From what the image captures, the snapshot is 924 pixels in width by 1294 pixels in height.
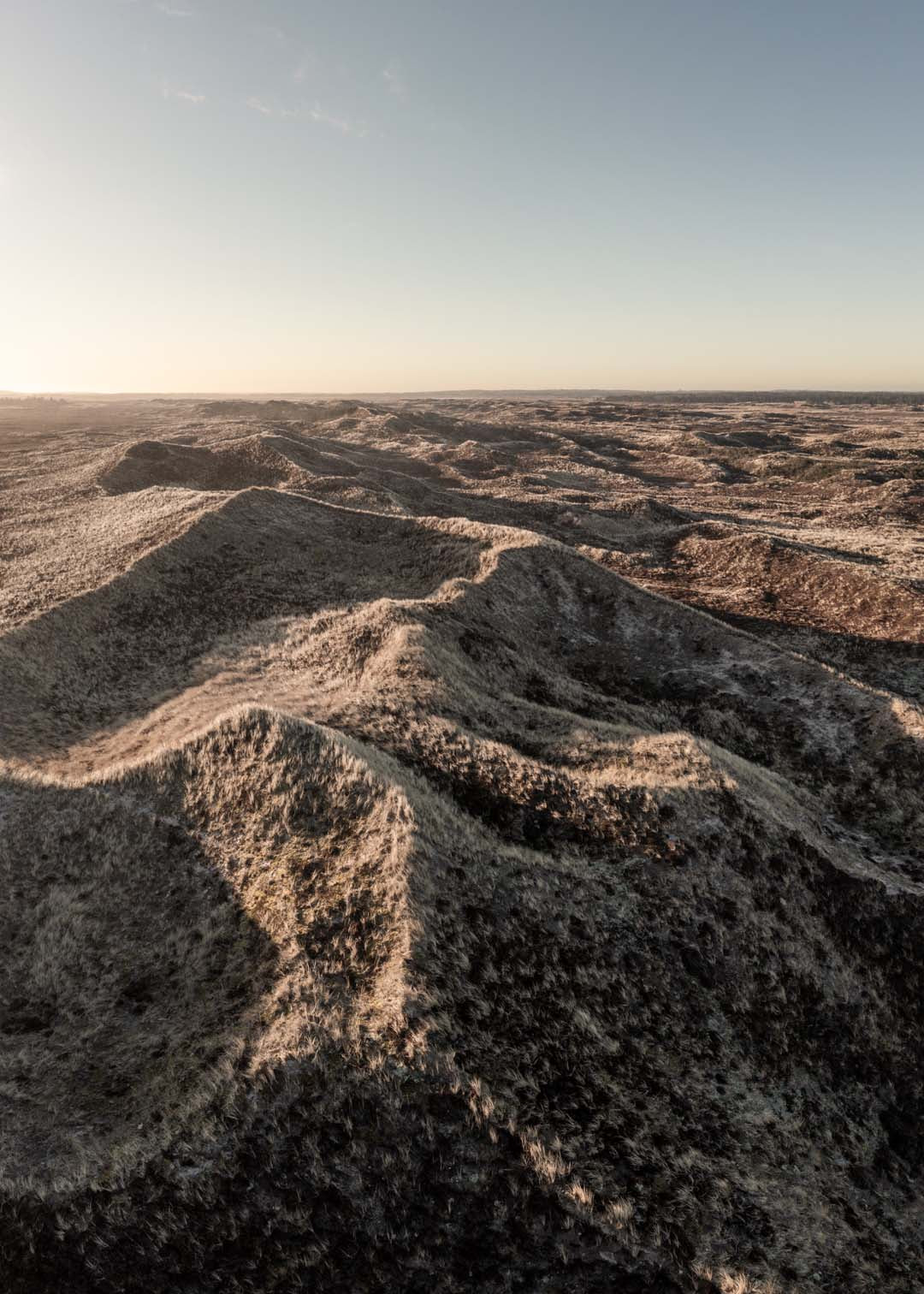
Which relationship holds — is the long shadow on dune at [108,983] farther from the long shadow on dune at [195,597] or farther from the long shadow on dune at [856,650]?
the long shadow on dune at [856,650]

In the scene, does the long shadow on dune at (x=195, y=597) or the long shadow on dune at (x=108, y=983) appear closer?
the long shadow on dune at (x=108, y=983)

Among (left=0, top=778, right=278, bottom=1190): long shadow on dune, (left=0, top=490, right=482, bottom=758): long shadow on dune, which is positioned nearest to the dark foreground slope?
(left=0, top=778, right=278, bottom=1190): long shadow on dune

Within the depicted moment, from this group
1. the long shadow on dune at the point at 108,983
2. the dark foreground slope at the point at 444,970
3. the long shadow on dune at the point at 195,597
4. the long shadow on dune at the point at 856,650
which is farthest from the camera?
the long shadow on dune at the point at 856,650

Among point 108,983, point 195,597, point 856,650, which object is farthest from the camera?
point 856,650

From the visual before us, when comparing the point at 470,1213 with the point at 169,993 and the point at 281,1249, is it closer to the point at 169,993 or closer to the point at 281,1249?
the point at 281,1249

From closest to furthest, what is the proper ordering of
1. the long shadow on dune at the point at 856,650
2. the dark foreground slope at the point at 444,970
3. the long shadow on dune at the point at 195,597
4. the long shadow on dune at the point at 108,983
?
the dark foreground slope at the point at 444,970
the long shadow on dune at the point at 108,983
the long shadow on dune at the point at 195,597
the long shadow on dune at the point at 856,650

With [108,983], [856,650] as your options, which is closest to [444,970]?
[108,983]

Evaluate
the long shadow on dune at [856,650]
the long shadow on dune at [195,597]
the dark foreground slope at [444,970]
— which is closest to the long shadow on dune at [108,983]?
the dark foreground slope at [444,970]

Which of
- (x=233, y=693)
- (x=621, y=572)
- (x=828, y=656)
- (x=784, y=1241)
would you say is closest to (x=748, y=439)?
(x=621, y=572)

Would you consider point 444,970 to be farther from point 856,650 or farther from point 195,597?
point 856,650
